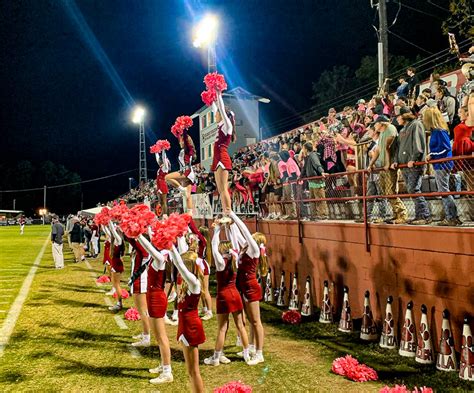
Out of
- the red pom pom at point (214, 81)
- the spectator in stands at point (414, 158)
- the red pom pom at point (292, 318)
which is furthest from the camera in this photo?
the red pom pom at point (292, 318)

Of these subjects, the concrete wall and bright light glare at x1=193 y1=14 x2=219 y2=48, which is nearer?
the concrete wall

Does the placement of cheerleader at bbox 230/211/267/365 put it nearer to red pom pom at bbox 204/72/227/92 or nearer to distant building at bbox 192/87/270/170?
red pom pom at bbox 204/72/227/92

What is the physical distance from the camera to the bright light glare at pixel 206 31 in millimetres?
16841

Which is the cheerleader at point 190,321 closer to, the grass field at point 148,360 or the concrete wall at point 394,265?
the grass field at point 148,360

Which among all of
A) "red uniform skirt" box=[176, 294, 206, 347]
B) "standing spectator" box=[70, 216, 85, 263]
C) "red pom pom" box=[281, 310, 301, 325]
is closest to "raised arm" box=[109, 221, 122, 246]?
"red pom pom" box=[281, 310, 301, 325]

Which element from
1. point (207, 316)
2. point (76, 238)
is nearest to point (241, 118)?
point (76, 238)

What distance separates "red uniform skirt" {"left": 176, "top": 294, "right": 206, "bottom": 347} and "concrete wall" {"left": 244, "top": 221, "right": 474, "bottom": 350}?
361cm

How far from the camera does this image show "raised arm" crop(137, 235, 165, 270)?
244 inches

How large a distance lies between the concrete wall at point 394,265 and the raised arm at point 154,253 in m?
3.88

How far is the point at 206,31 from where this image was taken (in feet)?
58.4

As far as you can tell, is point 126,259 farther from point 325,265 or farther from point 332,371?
point 332,371

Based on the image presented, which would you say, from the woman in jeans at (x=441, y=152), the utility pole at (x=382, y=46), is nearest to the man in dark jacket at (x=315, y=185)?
the woman in jeans at (x=441, y=152)

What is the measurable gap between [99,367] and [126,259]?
52.8 ft

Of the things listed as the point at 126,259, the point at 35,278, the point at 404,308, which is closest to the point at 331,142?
the point at 404,308
